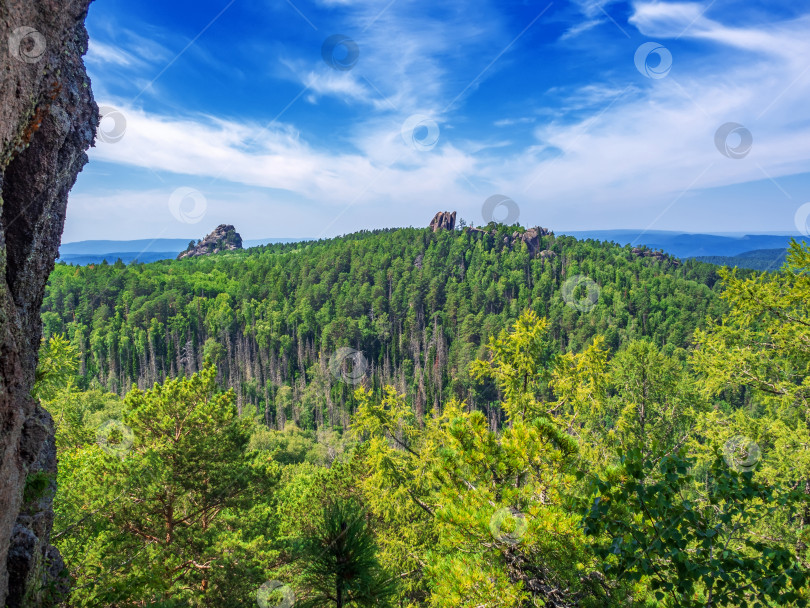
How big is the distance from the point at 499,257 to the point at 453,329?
36.0m

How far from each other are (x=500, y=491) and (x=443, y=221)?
14840cm

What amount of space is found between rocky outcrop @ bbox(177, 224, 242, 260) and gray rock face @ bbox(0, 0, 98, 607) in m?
192

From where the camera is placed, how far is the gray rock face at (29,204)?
3.08 meters

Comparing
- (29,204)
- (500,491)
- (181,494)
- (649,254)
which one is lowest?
(181,494)

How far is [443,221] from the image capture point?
150m

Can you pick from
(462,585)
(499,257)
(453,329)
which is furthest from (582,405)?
(499,257)

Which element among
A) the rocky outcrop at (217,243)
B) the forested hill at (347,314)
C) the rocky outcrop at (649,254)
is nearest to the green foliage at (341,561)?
the forested hill at (347,314)

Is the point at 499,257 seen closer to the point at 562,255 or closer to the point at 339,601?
the point at 562,255

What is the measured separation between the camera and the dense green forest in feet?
10.2

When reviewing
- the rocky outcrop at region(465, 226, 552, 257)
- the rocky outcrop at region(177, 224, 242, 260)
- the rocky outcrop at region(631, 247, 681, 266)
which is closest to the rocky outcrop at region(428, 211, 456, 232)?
the rocky outcrop at region(465, 226, 552, 257)

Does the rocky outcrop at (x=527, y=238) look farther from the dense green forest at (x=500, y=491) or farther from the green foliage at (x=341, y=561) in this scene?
the green foliage at (x=341, y=561)

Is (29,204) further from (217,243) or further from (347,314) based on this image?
(217,243)

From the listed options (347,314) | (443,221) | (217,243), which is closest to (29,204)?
(347,314)

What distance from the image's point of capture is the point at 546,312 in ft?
331
